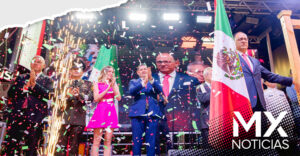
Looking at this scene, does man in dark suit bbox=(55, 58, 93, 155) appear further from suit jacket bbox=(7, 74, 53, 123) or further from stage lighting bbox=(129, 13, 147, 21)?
stage lighting bbox=(129, 13, 147, 21)

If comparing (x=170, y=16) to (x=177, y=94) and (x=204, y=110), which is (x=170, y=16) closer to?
(x=177, y=94)

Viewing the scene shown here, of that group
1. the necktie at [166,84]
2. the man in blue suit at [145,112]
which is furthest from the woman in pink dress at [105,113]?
the necktie at [166,84]

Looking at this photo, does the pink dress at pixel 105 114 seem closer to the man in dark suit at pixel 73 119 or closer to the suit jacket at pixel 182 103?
the man in dark suit at pixel 73 119

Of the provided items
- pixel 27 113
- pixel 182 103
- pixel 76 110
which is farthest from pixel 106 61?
pixel 27 113

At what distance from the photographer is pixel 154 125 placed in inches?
111

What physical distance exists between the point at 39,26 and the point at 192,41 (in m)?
3.91

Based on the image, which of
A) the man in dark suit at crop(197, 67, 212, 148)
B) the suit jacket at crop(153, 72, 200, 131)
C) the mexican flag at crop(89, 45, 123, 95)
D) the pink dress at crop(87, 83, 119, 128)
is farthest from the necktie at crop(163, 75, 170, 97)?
the pink dress at crop(87, 83, 119, 128)

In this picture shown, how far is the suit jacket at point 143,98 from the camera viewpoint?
2887 millimetres

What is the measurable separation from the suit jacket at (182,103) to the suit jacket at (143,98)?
2.06m

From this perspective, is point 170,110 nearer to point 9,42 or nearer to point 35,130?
point 35,130

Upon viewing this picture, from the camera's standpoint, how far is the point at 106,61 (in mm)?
5398

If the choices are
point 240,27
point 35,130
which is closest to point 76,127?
point 35,130

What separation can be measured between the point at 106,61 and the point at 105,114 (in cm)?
263

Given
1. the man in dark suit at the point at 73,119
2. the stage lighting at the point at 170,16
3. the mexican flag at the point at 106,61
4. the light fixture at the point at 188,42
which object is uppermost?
the stage lighting at the point at 170,16
